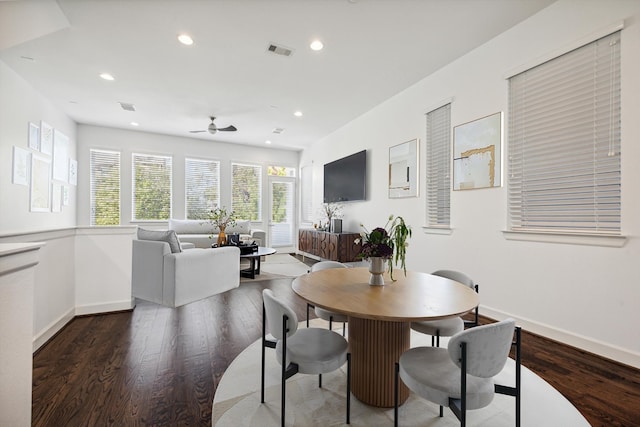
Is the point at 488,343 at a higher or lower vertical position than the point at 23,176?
lower

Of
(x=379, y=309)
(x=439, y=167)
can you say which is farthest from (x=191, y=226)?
(x=379, y=309)

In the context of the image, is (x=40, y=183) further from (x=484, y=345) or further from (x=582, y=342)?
(x=582, y=342)

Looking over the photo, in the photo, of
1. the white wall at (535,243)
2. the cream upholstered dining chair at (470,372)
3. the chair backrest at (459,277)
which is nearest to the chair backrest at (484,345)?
the cream upholstered dining chair at (470,372)

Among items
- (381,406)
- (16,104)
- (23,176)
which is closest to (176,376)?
(381,406)

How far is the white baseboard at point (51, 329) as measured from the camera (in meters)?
2.37

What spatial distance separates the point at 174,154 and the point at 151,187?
0.98 m

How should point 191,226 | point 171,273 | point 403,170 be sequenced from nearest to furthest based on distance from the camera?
1. point 171,273
2. point 403,170
3. point 191,226

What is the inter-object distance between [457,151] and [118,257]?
4.18 meters

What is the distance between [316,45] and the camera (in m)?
3.16

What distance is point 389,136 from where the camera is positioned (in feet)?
15.4

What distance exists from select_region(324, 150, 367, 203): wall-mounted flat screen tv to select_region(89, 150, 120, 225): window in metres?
4.83

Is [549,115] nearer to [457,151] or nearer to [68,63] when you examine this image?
[457,151]

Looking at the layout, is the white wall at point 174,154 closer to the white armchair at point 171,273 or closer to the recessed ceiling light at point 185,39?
the white armchair at point 171,273

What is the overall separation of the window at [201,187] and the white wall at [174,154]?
12 cm
